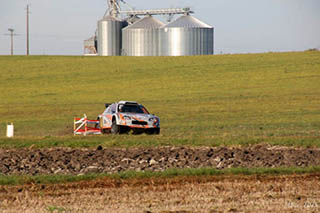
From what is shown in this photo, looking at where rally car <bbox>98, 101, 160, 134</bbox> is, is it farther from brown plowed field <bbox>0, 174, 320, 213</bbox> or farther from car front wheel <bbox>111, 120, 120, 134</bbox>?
brown plowed field <bbox>0, 174, 320, 213</bbox>

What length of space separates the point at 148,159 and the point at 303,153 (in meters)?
4.55

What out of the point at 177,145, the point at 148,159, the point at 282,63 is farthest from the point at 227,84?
the point at 148,159

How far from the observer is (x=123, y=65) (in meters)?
65.8

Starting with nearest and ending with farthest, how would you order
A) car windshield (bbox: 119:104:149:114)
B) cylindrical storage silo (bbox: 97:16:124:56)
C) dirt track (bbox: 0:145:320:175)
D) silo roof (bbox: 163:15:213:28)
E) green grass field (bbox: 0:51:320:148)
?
dirt track (bbox: 0:145:320:175) → green grass field (bbox: 0:51:320:148) → car windshield (bbox: 119:104:149:114) → silo roof (bbox: 163:15:213:28) → cylindrical storage silo (bbox: 97:16:124:56)

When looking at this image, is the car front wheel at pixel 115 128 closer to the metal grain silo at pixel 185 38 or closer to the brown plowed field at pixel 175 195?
the brown plowed field at pixel 175 195

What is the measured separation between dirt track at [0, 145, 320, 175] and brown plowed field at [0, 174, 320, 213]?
2.21 metres

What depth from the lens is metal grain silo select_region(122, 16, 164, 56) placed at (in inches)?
3083

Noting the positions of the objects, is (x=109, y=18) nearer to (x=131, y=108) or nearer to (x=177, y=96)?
(x=177, y=96)

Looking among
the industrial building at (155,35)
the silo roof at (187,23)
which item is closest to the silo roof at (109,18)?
the industrial building at (155,35)

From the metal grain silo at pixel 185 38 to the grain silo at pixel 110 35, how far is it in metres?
6.85

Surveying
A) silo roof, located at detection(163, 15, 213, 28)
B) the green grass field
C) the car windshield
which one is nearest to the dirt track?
the green grass field

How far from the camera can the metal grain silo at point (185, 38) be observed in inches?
3014

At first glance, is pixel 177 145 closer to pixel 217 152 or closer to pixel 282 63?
pixel 217 152

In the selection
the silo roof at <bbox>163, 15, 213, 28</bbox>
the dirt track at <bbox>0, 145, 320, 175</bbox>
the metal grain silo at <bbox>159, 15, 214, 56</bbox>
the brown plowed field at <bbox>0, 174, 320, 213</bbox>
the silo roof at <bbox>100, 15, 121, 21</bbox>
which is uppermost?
the silo roof at <bbox>100, 15, 121, 21</bbox>
